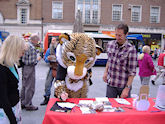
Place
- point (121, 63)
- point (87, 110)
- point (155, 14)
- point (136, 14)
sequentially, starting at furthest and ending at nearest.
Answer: point (155, 14) < point (136, 14) < point (121, 63) < point (87, 110)

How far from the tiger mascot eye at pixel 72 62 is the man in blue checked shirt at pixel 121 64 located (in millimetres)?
404

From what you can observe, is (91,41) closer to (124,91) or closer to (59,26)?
(124,91)

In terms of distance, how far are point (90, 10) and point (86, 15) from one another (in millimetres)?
715

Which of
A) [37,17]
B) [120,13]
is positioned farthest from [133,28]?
[37,17]

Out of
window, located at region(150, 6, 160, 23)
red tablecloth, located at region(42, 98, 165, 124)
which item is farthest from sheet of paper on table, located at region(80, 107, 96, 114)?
window, located at region(150, 6, 160, 23)

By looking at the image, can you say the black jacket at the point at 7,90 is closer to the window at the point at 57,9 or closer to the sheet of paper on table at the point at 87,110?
the sheet of paper on table at the point at 87,110

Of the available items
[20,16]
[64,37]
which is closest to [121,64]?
[64,37]

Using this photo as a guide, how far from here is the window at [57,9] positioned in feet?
62.1

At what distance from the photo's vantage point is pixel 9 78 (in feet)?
5.71

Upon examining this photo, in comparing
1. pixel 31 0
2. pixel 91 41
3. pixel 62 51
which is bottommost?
pixel 62 51

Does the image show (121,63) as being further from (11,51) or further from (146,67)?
(146,67)

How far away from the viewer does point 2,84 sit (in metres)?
1.63

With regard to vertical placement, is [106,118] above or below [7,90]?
below

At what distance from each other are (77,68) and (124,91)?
80 centimetres
